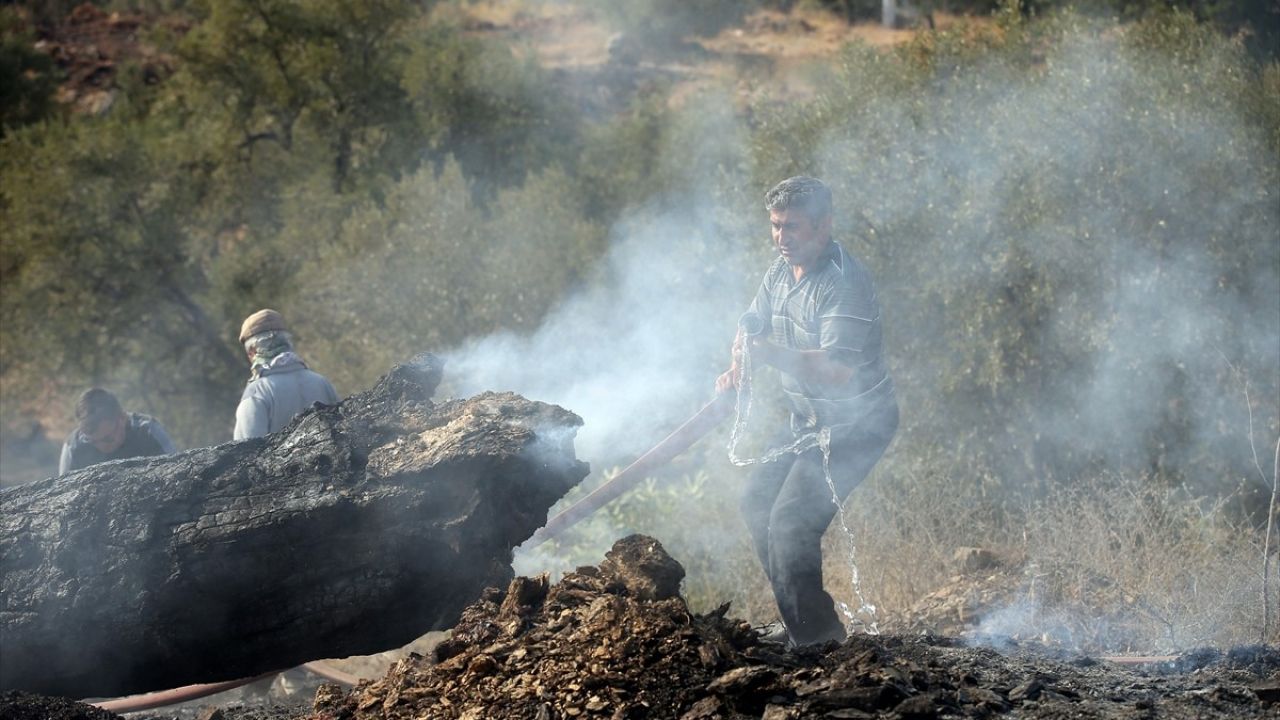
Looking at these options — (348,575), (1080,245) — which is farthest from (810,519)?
(1080,245)

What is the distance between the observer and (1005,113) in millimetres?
9219

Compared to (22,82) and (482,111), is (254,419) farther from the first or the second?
(22,82)

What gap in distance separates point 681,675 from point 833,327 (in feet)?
5.22

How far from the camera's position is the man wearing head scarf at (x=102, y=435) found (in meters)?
6.69

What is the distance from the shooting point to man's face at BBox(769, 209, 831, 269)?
502 centimetres

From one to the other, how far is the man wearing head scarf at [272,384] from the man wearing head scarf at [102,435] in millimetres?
739

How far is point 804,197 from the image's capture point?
5000 millimetres

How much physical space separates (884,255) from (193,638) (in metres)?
5.88

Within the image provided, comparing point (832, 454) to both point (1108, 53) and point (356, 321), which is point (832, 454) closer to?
point (1108, 53)

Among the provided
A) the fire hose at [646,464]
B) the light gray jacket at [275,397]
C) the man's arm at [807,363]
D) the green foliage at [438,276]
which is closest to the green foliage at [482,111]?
the green foliage at [438,276]

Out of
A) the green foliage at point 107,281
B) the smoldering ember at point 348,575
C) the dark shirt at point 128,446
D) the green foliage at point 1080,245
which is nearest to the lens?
the smoldering ember at point 348,575

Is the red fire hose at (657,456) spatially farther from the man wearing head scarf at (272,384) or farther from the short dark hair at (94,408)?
the short dark hair at (94,408)

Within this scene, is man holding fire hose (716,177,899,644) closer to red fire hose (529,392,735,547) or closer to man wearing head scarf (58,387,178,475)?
red fire hose (529,392,735,547)

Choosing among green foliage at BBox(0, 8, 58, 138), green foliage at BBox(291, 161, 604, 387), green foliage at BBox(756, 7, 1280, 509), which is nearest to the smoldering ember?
green foliage at BBox(756, 7, 1280, 509)
